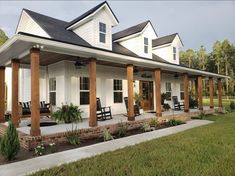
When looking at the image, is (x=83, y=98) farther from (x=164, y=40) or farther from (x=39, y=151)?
(x=164, y=40)

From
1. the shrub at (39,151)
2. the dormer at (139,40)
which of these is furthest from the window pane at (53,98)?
the dormer at (139,40)

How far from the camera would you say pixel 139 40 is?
12734mm

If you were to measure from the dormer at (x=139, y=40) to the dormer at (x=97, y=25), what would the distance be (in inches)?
74.2

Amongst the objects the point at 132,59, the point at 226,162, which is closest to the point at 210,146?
the point at 226,162

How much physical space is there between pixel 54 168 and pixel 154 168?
6.71ft

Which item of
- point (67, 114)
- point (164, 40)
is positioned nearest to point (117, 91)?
point (67, 114)

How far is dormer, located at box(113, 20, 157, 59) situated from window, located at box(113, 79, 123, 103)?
2.26 m

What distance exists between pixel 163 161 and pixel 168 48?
12704 mm

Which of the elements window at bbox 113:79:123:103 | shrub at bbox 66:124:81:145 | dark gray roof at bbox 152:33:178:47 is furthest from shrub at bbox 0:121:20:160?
dark gray roof at bbox 152:33:178:47

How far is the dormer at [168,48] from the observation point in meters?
15.9

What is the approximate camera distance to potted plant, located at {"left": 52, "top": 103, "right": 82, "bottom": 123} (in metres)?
8.79

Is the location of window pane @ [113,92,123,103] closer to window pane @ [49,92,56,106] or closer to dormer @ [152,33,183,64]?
window pane @ [49,92,56,106]

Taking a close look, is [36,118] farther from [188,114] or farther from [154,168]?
[188,114]

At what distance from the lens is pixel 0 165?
15.4ft
